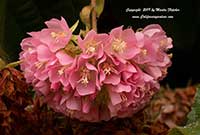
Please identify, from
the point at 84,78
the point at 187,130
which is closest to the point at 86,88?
the point at 84,78

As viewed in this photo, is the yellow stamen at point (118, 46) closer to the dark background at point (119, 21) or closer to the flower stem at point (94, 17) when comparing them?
the flower stem at point (94, 17)

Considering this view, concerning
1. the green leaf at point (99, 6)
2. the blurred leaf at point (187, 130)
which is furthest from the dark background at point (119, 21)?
the blurred leaf at point (187, 130)

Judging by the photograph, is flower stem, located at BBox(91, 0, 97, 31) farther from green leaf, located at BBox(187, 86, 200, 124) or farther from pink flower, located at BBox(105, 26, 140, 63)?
green leaf, located at BBox(187, 86, 200, 124)

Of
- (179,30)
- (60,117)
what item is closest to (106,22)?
(179,30)

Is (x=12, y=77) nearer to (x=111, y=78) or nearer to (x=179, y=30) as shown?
(x=111, y=78)

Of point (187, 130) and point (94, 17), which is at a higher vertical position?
point (94, 17)

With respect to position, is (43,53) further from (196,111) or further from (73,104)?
(196,111)
